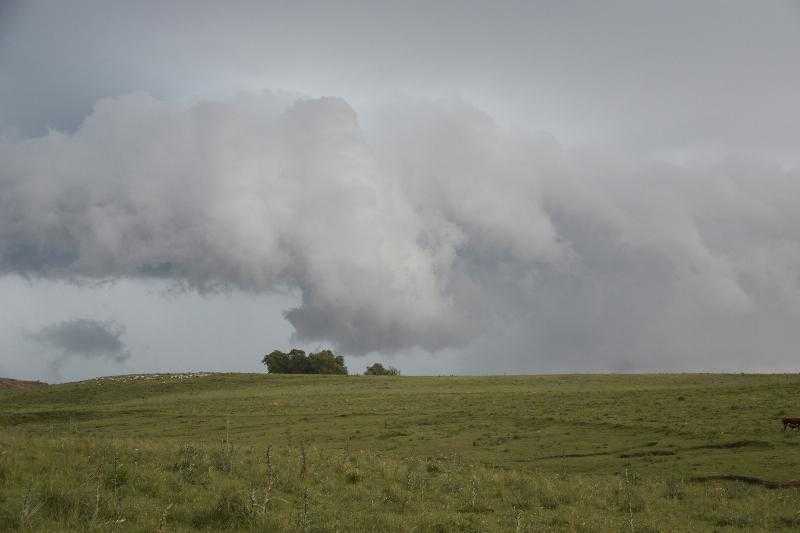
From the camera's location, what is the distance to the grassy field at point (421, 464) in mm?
12969

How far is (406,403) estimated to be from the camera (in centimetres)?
5578

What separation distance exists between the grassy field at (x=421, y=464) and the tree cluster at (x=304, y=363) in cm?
7626

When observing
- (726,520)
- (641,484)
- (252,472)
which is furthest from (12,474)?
(641,484)

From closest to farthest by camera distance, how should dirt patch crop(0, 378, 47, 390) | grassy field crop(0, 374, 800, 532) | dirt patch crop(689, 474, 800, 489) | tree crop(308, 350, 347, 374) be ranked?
grassy field crop(0, 374, 800, 532), dirt patch crop(689, 474, 800, 489), dirt patch crop(0, 378, 47, 390), tree crop(308, 350, 347, 374)

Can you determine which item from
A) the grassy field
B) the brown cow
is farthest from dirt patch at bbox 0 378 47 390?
the brown cow

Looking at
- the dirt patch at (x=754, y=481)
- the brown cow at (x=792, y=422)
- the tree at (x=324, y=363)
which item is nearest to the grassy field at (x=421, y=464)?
the dirt patch at (x=754, y=481)

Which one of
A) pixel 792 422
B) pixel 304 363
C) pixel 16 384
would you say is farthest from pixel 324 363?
pixel 792 422

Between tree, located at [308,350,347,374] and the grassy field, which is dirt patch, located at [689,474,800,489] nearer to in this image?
the grassy field

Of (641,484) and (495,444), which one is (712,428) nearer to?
(495,444)

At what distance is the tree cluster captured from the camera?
5281 inches

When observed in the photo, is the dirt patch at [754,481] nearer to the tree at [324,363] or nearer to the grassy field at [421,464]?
the grassy field at [421,464]

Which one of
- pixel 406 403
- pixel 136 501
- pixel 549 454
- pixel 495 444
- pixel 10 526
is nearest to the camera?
pixel 10 526

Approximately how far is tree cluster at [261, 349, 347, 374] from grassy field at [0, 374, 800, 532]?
7626cm

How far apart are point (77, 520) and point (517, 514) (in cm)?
972
